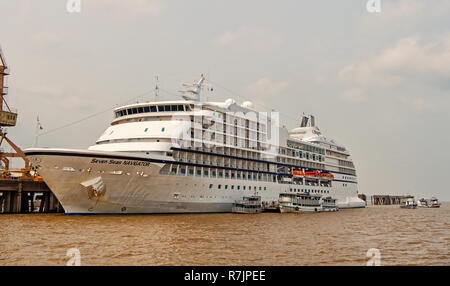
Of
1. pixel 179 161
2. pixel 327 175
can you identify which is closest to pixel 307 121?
pixel 327 175

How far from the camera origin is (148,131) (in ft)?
109

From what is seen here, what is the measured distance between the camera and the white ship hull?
27.2 meters

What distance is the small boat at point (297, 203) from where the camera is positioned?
138 ft

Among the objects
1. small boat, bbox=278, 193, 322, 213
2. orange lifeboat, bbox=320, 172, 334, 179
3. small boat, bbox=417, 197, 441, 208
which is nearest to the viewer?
small boat, bbox=278, 193, 322, 213

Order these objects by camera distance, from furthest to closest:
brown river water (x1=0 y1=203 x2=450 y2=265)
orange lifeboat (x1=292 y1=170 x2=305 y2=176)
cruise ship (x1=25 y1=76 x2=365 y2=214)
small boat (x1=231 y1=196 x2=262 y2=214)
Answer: orange lifeboat (x1=292 y1=170 x2=305 y2=176), small boat (x1=231 y1=196 x2=262 y2=214), cruise ship (x1=25 y1=76 x2=365 y2=214), brown river water (x1=0 y1=203 x2=450 y2=265)

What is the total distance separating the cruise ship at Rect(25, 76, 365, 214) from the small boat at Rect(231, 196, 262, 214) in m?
0.72

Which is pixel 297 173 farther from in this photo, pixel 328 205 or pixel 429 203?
pixel 429 203

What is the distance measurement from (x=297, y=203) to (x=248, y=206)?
26.4ft

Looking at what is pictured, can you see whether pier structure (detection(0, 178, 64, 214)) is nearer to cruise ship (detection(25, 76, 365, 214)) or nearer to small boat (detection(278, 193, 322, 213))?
cruise ship (detection(25, 76, 365, 214))

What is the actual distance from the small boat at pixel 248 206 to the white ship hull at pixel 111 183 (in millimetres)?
5663

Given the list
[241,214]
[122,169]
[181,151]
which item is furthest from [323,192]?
[122,169]
